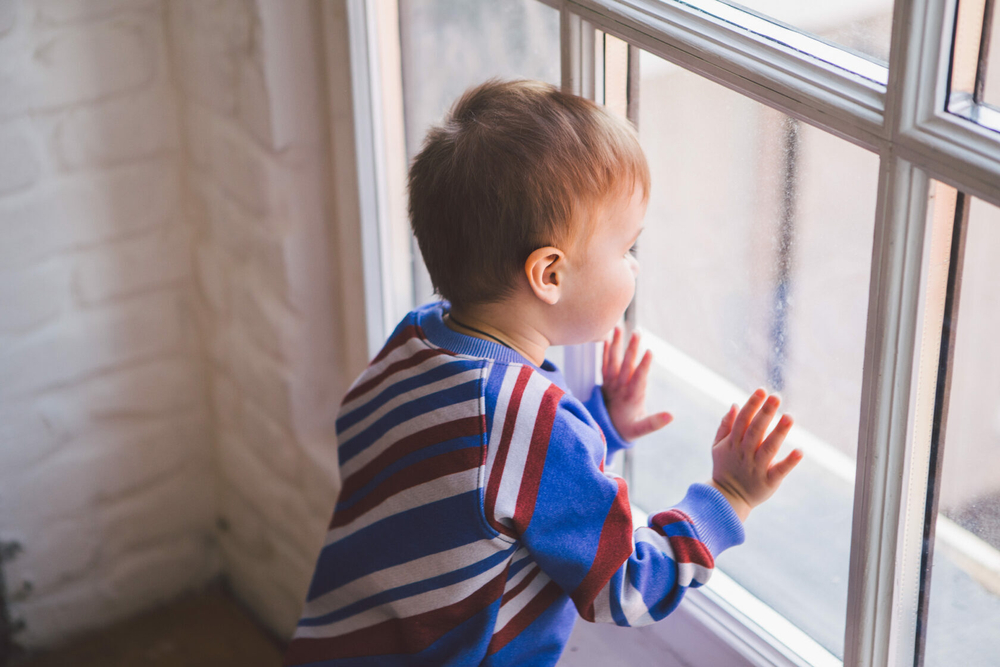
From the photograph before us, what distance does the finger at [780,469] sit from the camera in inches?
30.4

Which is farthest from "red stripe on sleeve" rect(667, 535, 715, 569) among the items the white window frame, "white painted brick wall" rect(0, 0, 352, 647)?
"white painted brick wall" rect(0, 0, 352, 647)

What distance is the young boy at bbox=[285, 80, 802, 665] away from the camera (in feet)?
2.51

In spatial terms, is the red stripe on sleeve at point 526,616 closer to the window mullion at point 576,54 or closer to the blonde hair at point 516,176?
the blonde hair at point 516,176

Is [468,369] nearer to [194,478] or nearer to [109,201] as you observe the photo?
[109,201]

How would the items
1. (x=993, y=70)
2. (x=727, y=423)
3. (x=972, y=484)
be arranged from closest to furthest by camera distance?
(x=993, y=70) → (x=972, y=484) → (x=727, y=423)

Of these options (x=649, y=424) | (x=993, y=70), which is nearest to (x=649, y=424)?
(x=649, y=424)

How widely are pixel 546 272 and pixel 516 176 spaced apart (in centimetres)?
9

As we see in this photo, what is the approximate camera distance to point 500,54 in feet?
3.48

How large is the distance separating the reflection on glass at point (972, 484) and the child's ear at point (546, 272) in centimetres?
31

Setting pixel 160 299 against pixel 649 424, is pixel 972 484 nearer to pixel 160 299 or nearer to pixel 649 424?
pixel 649 424

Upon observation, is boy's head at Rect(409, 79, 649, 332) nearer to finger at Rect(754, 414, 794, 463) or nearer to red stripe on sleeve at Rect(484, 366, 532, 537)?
red stripe on sleeve at Rect(484, 366, 532, 537)

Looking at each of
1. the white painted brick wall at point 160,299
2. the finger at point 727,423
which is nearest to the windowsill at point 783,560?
the finger at point 727,423

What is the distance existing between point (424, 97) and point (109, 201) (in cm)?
57

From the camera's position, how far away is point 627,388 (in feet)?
3.25
